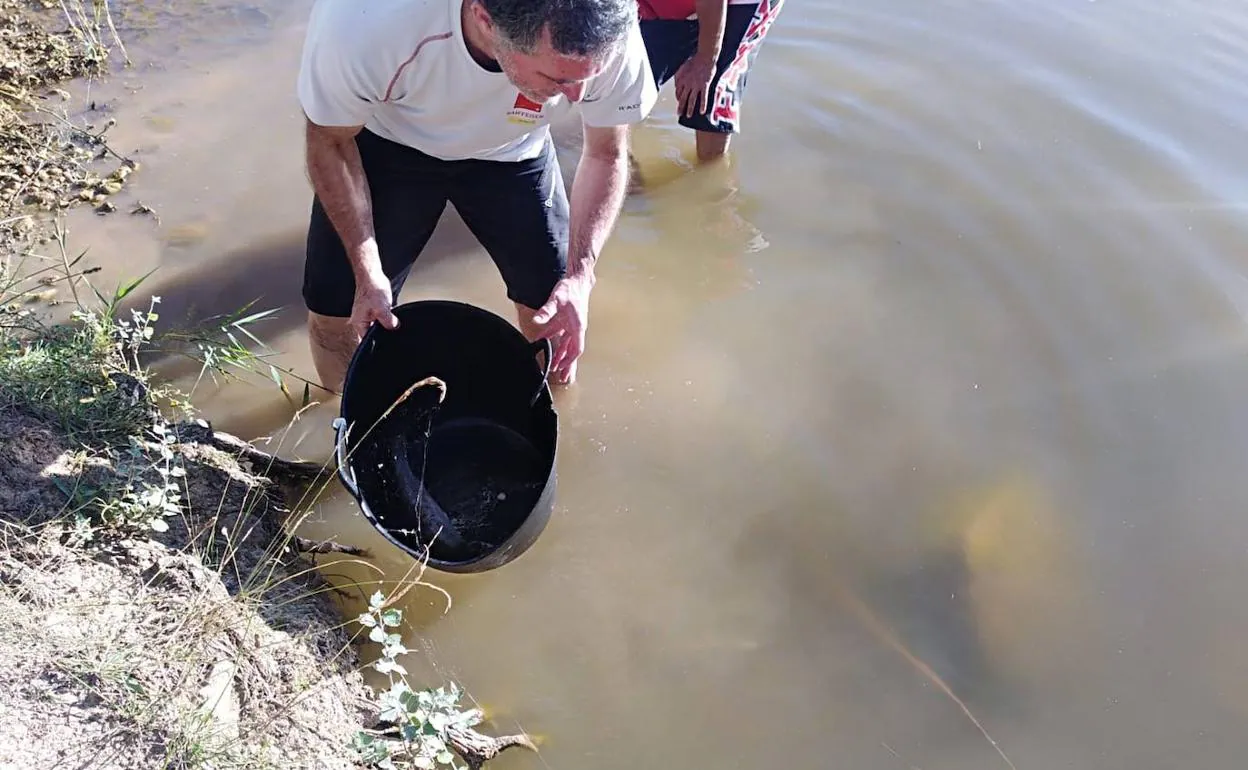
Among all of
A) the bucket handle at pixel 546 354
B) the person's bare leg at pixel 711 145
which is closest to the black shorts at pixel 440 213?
the bucket handle at pixel 546 354

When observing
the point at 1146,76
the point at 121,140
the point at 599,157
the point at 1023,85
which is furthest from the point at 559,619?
the point at 1146,76

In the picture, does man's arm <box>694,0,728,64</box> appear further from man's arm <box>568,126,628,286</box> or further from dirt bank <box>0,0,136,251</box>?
dirt bank <box>0,0,136,251</box>

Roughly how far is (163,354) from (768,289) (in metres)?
1.96

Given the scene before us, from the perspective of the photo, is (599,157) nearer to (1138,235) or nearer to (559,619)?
(559,619)

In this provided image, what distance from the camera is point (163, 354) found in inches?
113

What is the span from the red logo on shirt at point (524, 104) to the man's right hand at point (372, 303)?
0.49 meters

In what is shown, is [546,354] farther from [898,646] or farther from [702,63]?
[702,63]

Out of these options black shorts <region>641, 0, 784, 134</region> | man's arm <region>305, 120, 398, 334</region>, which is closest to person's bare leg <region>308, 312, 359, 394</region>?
man's arm <region>305, 120, 398, 334</region>

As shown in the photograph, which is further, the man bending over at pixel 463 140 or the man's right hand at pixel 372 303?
the man's right hand at pixel 372 303

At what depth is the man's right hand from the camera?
2.06 metres

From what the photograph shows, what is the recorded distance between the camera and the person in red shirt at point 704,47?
308 cm

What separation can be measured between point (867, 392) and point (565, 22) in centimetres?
169

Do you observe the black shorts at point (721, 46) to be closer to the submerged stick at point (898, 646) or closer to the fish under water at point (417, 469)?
the fish under water at point (417, 469)

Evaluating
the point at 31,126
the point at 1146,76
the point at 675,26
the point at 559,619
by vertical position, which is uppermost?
the point at 675,26
